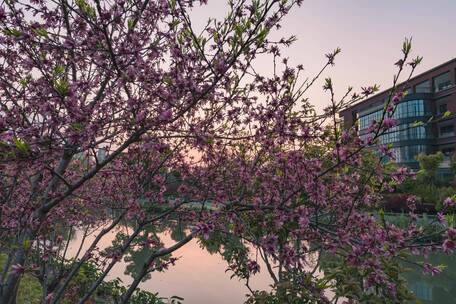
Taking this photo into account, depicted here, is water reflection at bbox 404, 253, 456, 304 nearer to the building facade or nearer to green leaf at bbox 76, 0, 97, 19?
green leaf at bbox 76, 0, 97, 19

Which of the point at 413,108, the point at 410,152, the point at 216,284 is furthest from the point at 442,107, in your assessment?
the point at 216,284

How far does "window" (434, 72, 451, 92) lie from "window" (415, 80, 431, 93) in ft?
3.81

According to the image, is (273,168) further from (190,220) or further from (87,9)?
(87,9)

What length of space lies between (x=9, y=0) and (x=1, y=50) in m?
1.62

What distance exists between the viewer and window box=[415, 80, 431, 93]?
63131mm

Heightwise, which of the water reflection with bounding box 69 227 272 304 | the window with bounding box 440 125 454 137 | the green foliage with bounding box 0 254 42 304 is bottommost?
the green foliage with bounding box 0 254 42 304

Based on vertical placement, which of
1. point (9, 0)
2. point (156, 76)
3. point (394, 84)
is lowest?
point (394, 84)

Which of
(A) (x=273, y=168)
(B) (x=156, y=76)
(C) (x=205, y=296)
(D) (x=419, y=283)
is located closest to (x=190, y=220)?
(A) (x=273, y=168)

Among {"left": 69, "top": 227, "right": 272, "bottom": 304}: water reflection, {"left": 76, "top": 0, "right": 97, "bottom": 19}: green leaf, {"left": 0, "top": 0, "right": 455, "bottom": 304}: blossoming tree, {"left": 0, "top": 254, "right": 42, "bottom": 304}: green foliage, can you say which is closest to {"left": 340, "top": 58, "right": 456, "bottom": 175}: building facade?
{"left": 69, "top": 227, "right": 272, "bottom": 304}: water reflection

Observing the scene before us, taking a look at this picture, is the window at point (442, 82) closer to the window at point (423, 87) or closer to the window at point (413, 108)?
the window at point (423, 87)

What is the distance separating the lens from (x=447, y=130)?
59625 mm

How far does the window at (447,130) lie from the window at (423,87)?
6.73 m

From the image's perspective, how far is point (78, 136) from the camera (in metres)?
3.98

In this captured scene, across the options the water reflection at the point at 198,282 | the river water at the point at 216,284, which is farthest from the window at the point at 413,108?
the water reflection at the point at 198,282
